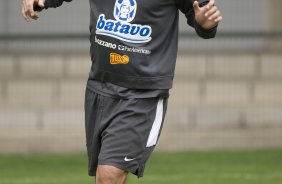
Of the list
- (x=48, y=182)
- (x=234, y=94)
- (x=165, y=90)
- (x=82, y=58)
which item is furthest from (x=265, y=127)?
(x=165, y=90)

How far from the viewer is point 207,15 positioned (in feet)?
19.7

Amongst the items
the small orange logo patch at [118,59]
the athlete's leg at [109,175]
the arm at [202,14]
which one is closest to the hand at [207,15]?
the arm at [202,14]

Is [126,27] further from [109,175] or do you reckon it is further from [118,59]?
[109,175]

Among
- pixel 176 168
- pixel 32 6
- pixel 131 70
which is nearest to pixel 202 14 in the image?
pixel 131 70

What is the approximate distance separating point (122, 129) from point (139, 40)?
57 cm

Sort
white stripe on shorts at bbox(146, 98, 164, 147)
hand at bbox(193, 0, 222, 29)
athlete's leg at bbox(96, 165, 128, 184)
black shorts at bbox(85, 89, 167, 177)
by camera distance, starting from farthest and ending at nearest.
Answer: white stripe on shorts at bbox(146, 98, 164, 147), black shorts at bbox(85, 89, 167, 177), athlete's leg at bbox(96, 165, 128, 184), hand at bbox(193, 0, 222, 29)

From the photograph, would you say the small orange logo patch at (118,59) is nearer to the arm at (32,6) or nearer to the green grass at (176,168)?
the arm at (32,6)

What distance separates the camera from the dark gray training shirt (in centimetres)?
643

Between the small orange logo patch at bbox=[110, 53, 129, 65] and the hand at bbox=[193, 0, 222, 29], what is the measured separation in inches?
22.7

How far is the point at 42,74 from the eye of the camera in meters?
14.5

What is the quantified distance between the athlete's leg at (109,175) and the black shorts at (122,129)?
3 centimetres

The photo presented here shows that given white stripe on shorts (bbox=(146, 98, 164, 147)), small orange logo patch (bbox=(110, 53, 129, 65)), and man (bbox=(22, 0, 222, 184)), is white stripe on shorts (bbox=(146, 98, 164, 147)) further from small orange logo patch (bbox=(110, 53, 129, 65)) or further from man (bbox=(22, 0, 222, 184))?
small orange logo patch (bbox=(110, 53, 129, 65))

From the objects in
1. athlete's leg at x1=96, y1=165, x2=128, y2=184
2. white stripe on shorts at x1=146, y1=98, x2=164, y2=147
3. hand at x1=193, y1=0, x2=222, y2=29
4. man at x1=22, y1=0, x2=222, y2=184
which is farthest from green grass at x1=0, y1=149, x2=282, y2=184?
hand at x1=193, y1=0, x2=222, y2=29

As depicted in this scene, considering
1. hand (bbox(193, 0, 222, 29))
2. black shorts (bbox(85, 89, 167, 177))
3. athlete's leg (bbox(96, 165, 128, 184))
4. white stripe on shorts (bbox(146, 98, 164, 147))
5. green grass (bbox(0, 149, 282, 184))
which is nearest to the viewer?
hand (bbox(193, 0, 222, 29))
